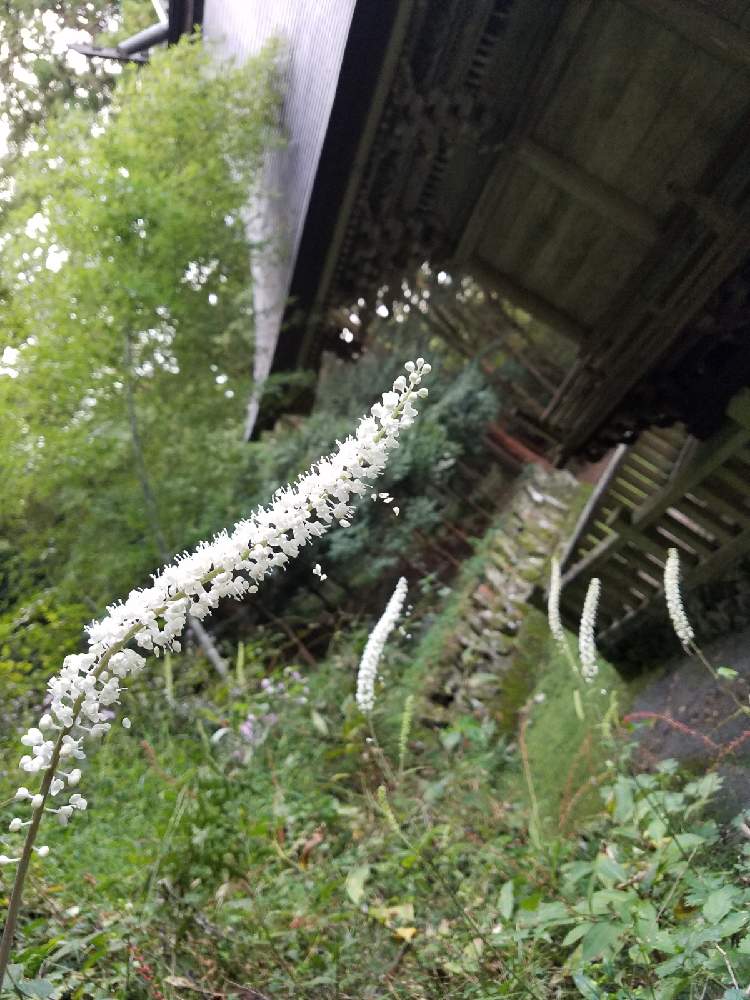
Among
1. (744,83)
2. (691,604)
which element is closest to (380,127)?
(744,83)

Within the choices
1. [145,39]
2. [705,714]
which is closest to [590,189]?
[705,714]

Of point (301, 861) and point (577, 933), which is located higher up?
point (301, 861)

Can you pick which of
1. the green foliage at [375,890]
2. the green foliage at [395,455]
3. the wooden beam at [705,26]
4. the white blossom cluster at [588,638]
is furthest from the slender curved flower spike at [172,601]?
the green foliage at [395,455]

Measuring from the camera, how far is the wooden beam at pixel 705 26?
6.30 ft

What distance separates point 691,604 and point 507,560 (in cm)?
192

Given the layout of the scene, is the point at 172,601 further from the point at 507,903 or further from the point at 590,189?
the point at 590,189

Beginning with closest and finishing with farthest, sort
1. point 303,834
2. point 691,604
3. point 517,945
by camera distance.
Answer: point 517,945
point 303,834
point 691,604

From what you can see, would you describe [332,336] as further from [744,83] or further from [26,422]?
[744,83]

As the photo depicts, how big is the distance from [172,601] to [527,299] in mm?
2611

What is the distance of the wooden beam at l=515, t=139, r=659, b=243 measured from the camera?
8.33ft

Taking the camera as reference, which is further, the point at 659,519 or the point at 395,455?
the point at 395,455

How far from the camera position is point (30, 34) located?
494 centimetres

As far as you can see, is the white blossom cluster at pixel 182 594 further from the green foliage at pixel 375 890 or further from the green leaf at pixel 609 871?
the green leaf at pixel 609 871

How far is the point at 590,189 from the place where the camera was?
254 cm
